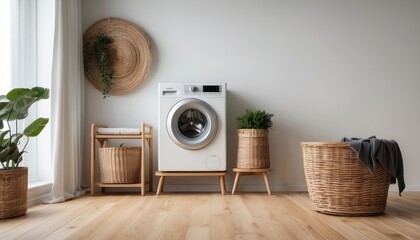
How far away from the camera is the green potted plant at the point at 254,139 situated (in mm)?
3547

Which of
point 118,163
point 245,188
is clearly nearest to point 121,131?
point 118,163

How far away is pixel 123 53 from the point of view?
3908 mm

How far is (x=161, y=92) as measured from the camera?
3586 mm

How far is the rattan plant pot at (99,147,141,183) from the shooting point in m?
3.55

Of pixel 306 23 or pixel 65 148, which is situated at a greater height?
pixel 306 23

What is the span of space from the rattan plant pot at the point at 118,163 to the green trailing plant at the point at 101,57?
0.61 metres

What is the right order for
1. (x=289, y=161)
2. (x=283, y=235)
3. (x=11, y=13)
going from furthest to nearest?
(x=289, y=161) < (x=11, y=13) < (x=283, y=235)

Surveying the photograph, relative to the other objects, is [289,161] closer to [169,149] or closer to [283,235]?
[169,149]

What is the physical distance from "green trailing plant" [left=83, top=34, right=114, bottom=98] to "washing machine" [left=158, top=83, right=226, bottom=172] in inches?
23.1

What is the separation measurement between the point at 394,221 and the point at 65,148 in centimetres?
235

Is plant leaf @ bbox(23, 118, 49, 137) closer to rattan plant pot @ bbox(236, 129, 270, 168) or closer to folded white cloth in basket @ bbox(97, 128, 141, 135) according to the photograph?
folded white cloth in basket @ bbox(97, 128, 141, 135)

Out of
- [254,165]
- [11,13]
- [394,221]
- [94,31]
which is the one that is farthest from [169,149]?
[394,221]

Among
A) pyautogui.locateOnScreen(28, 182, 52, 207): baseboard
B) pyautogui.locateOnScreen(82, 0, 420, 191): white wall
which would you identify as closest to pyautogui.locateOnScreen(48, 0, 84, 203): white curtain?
pyautogui.locateOnScreen(28, 182, 52, 207): baseboard

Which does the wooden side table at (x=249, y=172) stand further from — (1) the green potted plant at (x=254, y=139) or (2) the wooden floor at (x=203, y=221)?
(2) the wooden floor at (x=203, y=221)
